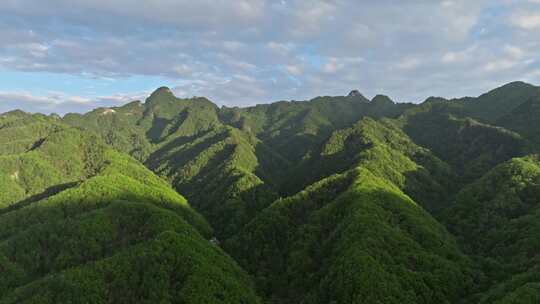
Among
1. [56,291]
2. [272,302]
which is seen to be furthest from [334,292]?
[56,291]

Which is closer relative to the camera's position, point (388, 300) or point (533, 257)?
point (388, 300)

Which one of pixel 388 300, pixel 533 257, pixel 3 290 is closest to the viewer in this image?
pixel 388 300

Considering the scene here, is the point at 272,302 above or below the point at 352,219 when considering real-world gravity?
below

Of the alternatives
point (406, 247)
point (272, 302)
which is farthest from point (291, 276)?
point (406, 247)

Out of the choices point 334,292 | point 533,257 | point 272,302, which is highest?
point 533,257

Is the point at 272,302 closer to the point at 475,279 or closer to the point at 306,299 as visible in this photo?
the point at 306,299

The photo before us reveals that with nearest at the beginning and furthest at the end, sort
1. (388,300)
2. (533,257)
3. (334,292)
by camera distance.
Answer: (388,300) < (334,292) < (533,257)

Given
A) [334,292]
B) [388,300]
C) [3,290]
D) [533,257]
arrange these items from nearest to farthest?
[388,300] < [334,292] < [533,257] < [3,290]

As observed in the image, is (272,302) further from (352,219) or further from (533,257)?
(533,257)

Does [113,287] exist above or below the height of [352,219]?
below
